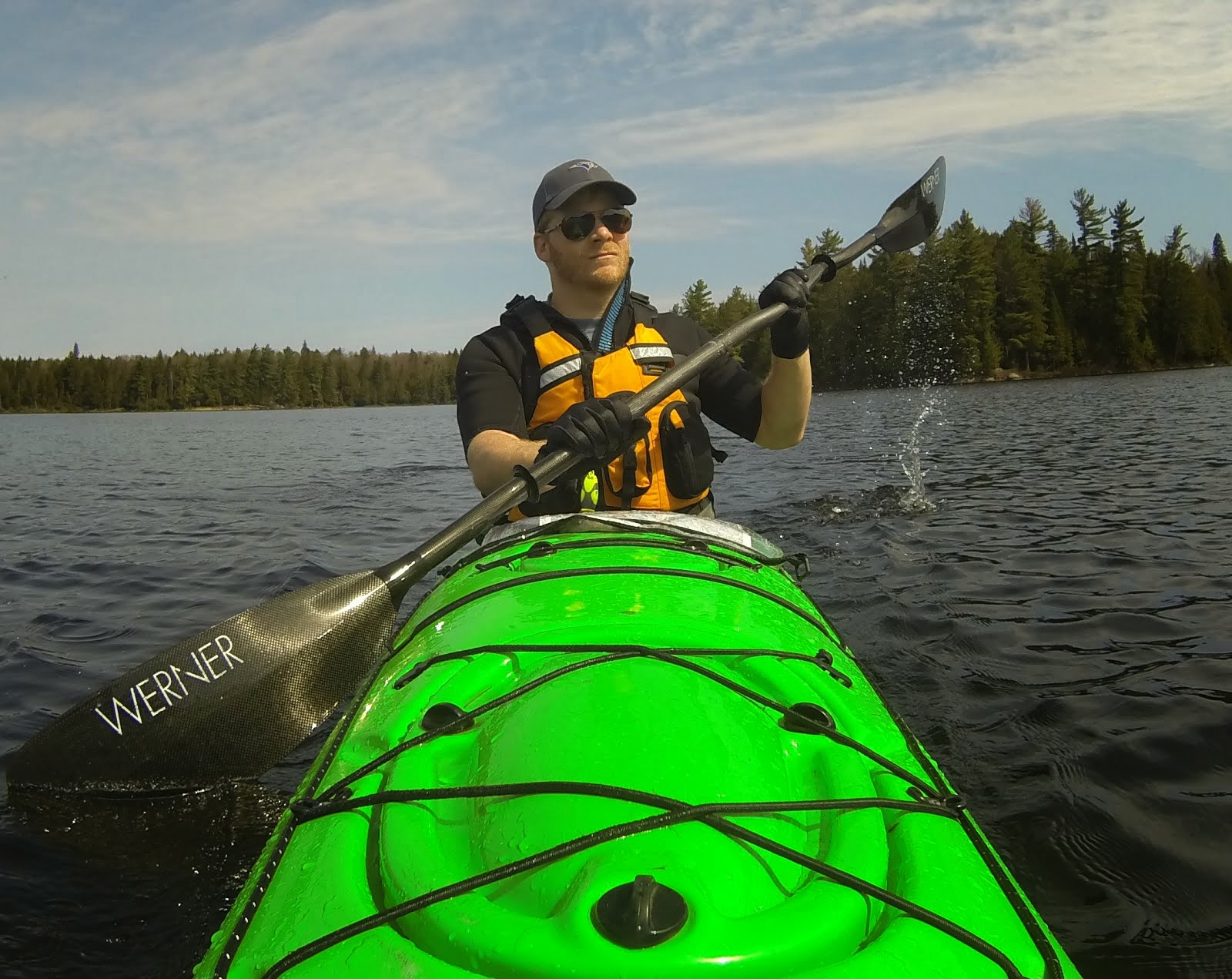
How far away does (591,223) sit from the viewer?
366 centimetres

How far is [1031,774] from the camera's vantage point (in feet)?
11.0

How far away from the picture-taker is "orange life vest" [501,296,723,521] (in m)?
3.65

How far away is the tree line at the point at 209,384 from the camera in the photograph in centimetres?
10775

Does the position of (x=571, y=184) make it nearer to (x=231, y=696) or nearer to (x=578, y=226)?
(x=578, y=226)

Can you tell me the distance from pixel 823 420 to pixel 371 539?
20204 millimetres

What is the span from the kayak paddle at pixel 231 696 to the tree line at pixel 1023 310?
58674 mm

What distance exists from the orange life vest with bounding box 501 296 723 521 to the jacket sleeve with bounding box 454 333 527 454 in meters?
0.13

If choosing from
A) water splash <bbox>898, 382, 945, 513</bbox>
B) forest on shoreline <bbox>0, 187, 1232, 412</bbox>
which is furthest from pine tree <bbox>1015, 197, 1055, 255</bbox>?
water splash <bbox>898, 382, 945, 513</bbox>

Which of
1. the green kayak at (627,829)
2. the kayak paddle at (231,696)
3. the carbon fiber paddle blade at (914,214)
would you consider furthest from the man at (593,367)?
the carbon fiber paddle blade at (914,214)

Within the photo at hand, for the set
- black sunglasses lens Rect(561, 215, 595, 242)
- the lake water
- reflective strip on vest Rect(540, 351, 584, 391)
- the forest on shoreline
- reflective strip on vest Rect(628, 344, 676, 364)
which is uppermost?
the forest on shoreline

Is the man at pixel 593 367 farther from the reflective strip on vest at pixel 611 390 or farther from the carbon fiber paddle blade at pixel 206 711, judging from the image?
the carbon fiber paddle blade at pixel 206 711

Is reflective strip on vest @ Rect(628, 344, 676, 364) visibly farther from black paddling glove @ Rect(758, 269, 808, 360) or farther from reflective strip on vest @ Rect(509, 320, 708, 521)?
A: black paddling glove @ Rect(758, 269, 808, 360)

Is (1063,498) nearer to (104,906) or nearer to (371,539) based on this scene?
(371,539)

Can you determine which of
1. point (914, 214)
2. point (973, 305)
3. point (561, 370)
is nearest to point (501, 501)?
point (561, 370)
